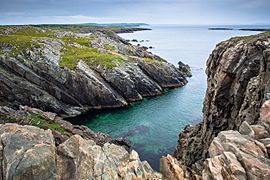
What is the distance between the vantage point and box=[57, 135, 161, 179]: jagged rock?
1094 inches

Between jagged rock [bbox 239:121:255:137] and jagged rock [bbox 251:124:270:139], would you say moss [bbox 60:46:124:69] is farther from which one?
jagged rock [bbox 251:124:270:139]

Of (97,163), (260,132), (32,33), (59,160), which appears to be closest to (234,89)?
(260,132)

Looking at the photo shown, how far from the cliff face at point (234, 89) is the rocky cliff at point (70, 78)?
158ft

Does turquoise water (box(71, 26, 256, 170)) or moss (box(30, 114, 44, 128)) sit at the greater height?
moss (box(30, 114, 44, 128))

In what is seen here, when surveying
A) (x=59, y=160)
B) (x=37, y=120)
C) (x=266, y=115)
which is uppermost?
(x=266, y=115)

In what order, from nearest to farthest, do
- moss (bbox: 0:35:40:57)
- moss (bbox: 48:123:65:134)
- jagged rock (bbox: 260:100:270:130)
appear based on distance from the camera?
jagged rock (bbox: 260:100:270:130)
moss (bbox: 48:123:65:134)
moss (bbox: 0:35:40:57)

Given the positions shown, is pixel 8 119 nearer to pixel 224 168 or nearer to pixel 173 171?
pixel 173 171

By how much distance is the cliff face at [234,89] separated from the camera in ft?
112

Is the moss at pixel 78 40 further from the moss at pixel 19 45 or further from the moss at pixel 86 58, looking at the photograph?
the moss at pixel 19 45

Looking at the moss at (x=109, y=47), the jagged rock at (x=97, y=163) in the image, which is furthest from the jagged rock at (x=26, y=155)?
the moss at (x=109, y=47)

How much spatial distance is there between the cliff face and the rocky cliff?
48189 mm

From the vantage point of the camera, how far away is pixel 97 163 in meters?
A: 29.3

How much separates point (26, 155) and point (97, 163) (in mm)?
7131

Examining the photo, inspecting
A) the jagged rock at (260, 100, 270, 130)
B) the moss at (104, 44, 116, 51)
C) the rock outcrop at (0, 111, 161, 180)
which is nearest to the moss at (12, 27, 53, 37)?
the moss at (104, 44, 116, 51)
